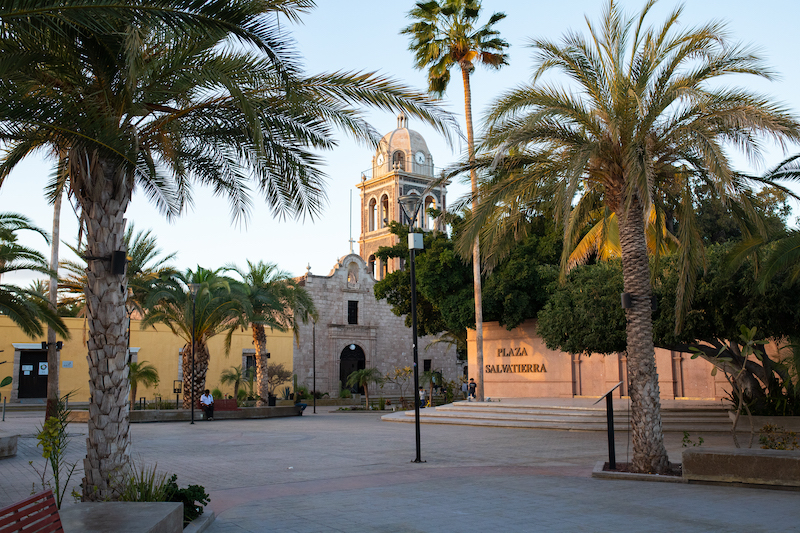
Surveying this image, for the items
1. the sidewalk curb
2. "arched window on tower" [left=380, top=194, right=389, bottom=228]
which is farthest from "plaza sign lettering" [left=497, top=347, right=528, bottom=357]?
"arched window on tower" [left=380, top=194, right=389, bottom=228]

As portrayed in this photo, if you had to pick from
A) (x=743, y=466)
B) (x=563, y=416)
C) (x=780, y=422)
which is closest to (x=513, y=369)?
(x=563, y=416)

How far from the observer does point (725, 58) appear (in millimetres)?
11000

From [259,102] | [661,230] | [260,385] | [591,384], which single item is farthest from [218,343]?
[259,102]

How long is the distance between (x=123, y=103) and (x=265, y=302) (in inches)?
895

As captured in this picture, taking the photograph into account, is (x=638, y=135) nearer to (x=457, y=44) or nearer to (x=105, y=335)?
(x=105, y=335)

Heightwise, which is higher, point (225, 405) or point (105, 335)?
point (105, 335)

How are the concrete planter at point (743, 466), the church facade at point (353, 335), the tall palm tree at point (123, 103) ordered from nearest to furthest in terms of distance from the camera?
1. the tall palm tree at point (123, 103)
2. the concrete planter at point (743, 466)
3. the church facade at point (353, 335)

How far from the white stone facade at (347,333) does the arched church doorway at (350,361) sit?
2.9 inches

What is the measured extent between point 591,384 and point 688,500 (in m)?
20.5

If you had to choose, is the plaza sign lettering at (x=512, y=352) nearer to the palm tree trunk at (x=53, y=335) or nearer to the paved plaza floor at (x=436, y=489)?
the paved plaza floor at (x=436, y=489)

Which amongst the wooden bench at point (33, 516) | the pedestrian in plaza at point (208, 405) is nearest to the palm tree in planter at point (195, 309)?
the pedestrian in plaza at point (208, 405)

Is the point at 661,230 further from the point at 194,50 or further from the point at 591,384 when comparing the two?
the point at 591,384

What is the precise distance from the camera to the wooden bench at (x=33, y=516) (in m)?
4.36

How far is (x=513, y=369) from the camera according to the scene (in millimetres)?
31016
